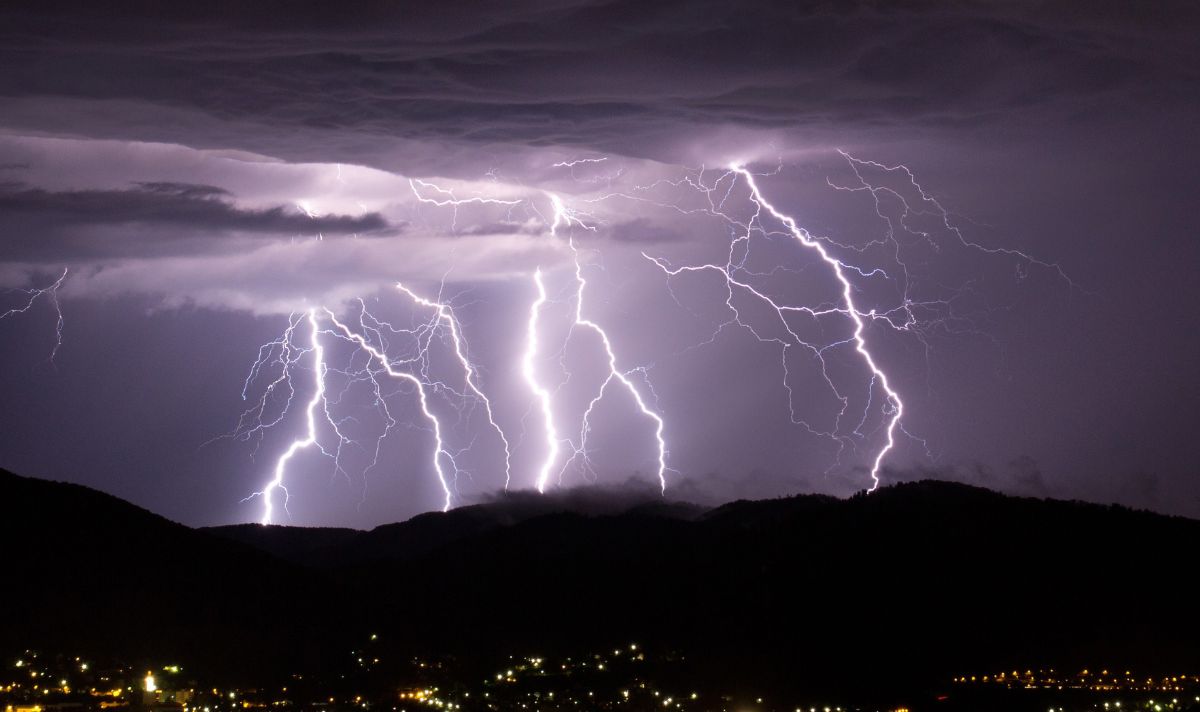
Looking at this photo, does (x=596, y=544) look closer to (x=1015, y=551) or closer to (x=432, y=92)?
(x=1015, y=551)

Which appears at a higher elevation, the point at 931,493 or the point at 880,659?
the point at 931,493

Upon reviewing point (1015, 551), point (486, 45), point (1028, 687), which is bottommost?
point (1028, 687)

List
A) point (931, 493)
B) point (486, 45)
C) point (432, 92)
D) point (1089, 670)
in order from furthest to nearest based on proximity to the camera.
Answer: point (931, 493)
point (1089, 670)
point (432, 92)
point (486, 45)

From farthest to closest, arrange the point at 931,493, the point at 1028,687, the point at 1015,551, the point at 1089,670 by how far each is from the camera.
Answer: the point at 931,493 < the point at 1015,551 < the point at 1089,670 < the point at 1028,687

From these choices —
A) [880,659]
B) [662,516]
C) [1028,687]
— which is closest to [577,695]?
[880,659]

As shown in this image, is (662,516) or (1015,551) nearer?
(1015,551)

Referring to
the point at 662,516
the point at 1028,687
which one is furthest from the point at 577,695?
the point at 662,516

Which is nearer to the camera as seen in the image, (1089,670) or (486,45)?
(486,45)

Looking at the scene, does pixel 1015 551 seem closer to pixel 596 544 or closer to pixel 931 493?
pixel 931 493

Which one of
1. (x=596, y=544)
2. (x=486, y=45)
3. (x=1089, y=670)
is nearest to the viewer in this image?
(x=486, y=45)
